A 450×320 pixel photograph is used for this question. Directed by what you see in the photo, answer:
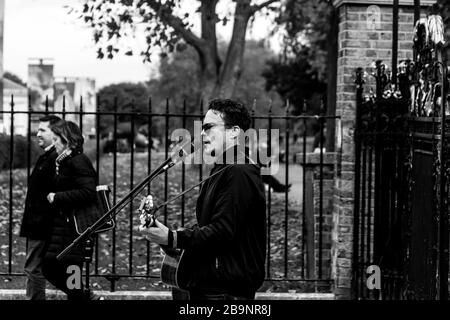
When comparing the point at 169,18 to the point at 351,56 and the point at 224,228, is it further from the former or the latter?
the point at 224,228

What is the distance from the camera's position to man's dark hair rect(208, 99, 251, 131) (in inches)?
171

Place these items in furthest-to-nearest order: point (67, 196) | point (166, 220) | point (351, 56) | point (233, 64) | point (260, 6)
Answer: point (233, 64)
point (260, 6)
point (351, 56)
point (166, 220)
point (67, 196)

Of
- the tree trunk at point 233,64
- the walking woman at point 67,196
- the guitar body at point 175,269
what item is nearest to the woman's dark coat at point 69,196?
the walking woman at point 67,196

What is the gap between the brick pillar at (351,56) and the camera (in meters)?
7.52

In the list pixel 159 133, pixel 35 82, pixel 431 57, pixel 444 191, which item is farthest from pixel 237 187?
pixel 159 133

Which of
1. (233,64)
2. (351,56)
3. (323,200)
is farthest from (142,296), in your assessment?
(233,64)

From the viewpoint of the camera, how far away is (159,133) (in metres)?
61.2

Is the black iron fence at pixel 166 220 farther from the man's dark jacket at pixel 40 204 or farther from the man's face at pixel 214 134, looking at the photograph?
the man's face at pixel 214 134

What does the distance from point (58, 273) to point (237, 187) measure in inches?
123

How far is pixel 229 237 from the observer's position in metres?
4.10

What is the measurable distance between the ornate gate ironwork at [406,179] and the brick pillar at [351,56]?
0.14 metres

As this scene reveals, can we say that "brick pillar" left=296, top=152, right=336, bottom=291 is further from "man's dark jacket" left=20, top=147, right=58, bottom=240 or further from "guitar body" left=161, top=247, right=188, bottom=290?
"guitar body" left=161, top=247, right=188, bottom=290

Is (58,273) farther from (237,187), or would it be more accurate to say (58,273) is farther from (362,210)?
(237,187)

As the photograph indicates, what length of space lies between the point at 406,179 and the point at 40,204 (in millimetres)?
2918
